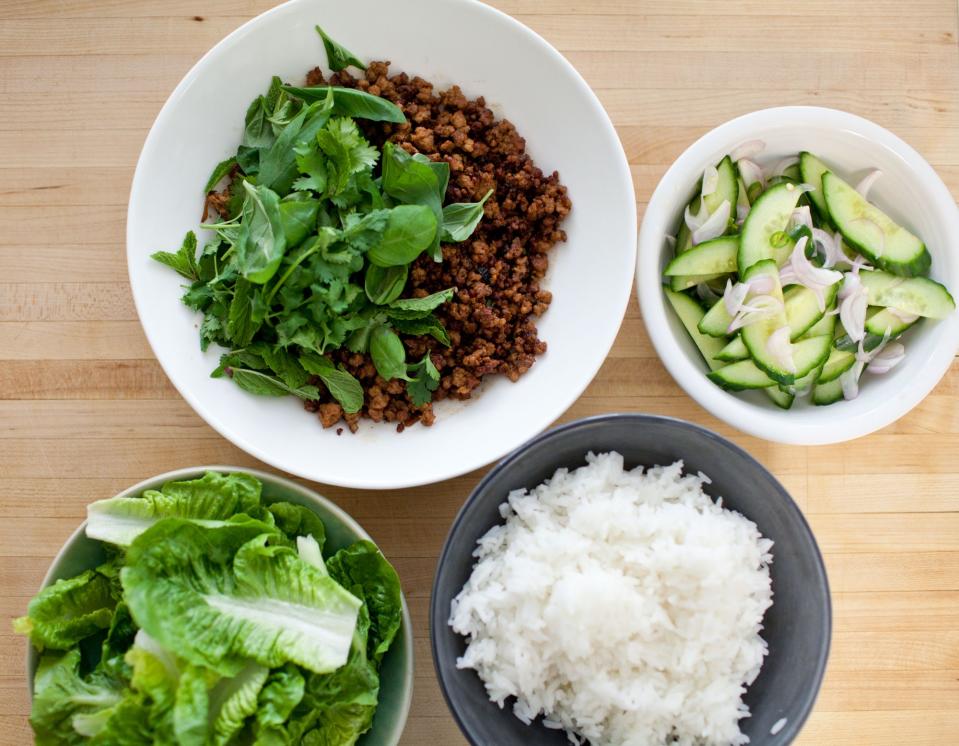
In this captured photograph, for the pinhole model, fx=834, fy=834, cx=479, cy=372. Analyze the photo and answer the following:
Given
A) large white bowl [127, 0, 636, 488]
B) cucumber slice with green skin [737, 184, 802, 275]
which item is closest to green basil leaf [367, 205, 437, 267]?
large white bowl [127, 0, 636, 488]

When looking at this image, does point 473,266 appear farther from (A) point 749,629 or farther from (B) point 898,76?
(B) point 898,76

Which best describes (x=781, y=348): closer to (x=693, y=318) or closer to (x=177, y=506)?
(x=693, y=318)

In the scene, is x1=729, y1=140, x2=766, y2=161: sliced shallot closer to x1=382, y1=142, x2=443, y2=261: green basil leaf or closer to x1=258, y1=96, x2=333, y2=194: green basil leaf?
x1=382, y1=142, x2=443, y2=261: green basil leaf

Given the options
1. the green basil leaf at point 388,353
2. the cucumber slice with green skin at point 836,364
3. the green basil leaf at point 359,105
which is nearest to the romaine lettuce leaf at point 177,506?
the green basil leaf at point 388,353

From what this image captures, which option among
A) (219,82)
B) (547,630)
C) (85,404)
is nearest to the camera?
(547,630)

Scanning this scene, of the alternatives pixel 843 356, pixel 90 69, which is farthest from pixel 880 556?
pixel 90 69

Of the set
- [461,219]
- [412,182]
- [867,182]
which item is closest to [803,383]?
[867,182]
